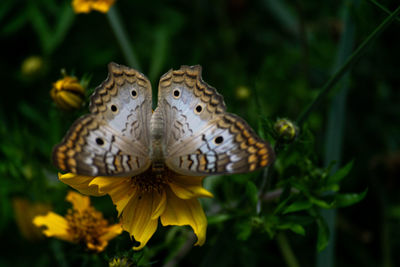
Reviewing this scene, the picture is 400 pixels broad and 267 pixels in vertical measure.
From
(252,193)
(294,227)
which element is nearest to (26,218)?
(252,193)

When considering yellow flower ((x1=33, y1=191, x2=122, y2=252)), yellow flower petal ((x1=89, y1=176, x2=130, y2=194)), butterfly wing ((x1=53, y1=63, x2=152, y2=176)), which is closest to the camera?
butterfly wing ((x1=53, y1=63, x2=152, y2=176))

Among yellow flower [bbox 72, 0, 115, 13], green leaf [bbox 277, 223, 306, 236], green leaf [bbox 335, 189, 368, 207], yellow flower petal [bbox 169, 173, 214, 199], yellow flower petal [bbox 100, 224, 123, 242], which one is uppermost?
yellow flower [bbox 72, 0, 115, 13]

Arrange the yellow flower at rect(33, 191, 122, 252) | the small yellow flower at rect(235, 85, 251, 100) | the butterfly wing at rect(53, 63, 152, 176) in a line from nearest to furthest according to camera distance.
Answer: the butterfly wing at rect(53, 63, 152, 176) < the yellow flower at rect(33, 191, 122, 252) < the small yellow flower at rect(235, 85, 251, 100)

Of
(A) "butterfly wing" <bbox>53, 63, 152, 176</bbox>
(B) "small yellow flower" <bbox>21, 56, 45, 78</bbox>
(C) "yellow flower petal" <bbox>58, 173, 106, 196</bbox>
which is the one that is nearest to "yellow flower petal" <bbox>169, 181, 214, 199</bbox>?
A: (A) "butterfly wing" <bbox>53, 63, 152, 176</bbox>

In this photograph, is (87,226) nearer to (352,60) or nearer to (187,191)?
(187,191)

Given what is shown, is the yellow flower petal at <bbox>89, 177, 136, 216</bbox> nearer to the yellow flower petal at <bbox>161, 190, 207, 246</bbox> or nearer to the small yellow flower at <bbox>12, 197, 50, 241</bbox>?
the yellow flower petal at <bbox>161, 190, 207, 246</bbox>

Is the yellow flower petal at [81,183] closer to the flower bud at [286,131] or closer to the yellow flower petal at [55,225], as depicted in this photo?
the yellow flower petal at [55,225]

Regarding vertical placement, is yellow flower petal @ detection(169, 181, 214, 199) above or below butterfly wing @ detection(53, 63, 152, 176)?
below
